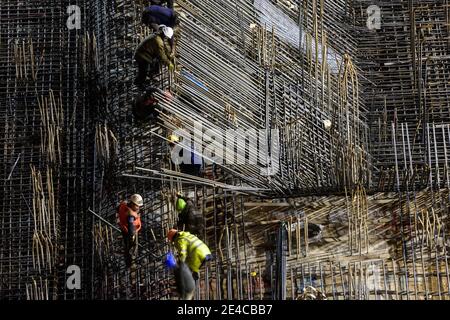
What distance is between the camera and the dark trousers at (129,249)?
65.1 ft

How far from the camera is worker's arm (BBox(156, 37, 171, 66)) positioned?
2039 cm

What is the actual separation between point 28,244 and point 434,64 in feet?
24.0

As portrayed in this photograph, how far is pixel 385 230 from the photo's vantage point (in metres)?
20.8

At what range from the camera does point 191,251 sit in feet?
62.0

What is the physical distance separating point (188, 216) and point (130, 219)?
0.90m

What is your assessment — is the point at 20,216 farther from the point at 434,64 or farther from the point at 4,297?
the point at 434,64

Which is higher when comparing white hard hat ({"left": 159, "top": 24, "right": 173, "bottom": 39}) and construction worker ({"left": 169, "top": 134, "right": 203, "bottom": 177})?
white hard hat ({"left": 159, "top": 24, "right": 173, "bottom": 39})

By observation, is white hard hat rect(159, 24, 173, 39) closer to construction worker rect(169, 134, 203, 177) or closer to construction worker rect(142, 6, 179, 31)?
construction worker rect(142, 6, 179, 31)

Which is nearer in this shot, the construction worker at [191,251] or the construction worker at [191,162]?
the construction worker at [191,251]

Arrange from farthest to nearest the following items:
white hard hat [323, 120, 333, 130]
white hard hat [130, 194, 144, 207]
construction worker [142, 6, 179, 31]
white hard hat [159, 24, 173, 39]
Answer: white hard hat [323, 120, 333, 130] → construction worker [142, 6, 179, 31] → white hard hat [159, 24, 173, 39] → white hard hat [130, 194, 144, 207]

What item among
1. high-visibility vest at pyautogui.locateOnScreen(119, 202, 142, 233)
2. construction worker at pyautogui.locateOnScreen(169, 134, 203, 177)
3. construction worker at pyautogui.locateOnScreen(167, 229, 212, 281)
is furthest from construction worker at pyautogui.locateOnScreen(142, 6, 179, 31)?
construction worker at pyautogui.locateOnScreen(167, 229, 212, 281)

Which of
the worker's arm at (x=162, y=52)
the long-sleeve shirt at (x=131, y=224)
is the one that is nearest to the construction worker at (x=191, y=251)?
the long-sleeve shirt at (x=131, y=224)

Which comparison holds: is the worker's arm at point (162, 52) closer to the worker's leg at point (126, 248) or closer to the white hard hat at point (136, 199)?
the white hard hat at point (136, 199)

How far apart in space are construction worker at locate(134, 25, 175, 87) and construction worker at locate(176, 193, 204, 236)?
2.00 m
